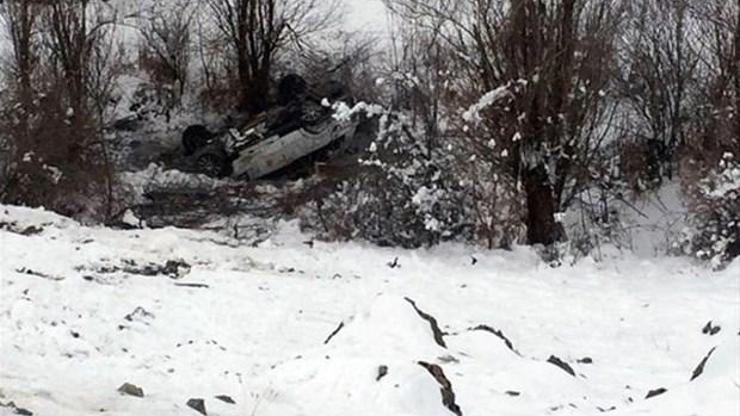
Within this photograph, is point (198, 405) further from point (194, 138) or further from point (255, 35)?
point (255, 35)

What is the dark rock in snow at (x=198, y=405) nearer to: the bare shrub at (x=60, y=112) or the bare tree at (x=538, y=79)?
the bare tree at (x=538, y=79)

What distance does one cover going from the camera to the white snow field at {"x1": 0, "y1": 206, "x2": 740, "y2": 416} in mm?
5855

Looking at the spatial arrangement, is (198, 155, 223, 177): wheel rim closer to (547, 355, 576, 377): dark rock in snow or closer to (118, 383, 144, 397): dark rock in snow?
(547, 355, 576, 377): dark rock in snow

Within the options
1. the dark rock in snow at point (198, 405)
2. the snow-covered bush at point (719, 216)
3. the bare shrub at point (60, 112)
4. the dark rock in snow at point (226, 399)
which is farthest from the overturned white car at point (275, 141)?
the dark rock in snow at point (198, 405)

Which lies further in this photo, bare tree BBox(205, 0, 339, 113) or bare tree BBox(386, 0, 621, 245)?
bare tree BBox(205, 0, 339, 113)

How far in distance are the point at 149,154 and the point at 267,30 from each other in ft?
11.9

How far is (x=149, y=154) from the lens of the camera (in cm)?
2142

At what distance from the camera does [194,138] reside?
2128 cm

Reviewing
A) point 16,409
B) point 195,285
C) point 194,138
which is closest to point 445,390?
point 16,409

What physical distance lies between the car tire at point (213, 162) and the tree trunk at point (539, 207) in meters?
7.04

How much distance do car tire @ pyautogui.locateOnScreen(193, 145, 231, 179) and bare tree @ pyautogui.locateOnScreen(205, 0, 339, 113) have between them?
2.21 m

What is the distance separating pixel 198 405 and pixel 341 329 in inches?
94.3

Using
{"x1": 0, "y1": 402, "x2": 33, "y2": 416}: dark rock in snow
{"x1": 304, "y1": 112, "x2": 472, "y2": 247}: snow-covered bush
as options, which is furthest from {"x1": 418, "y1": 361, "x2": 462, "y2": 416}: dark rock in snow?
{"x1": 304, "y1": 112, "x2": 472, "y2": 247}: snow-covered bush

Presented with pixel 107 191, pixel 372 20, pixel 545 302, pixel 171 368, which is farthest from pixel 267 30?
pixel 171 368
